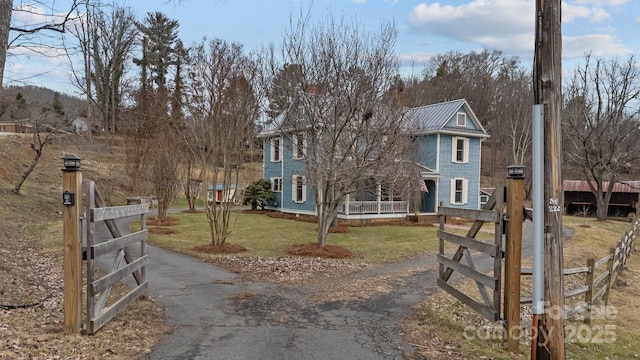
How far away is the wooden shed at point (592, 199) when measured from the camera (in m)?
34.8

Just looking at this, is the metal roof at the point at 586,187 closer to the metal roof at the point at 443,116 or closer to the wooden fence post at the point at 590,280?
the metal roof at the point at 443,116

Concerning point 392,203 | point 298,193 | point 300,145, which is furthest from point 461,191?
point 300,145

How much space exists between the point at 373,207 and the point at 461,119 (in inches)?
311

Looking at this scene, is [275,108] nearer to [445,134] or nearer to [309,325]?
[309,325]

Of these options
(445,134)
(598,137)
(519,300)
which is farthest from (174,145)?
(598,137)

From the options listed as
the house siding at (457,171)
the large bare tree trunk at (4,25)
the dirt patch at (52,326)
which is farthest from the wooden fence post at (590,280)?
the house siding at (457,171)

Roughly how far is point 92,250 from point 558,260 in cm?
494

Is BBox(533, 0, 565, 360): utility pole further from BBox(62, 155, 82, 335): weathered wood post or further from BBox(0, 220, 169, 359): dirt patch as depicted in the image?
BBox(62, 155, 82, 335): weathered wood post

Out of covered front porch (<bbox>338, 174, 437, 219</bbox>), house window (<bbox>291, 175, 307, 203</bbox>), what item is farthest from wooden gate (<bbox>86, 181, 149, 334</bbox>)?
house window (<bbox>291, 175, 307, 203</bbox>)

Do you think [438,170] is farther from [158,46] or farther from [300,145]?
[158,46]

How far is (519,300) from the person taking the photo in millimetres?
4977

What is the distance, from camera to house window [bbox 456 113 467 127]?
978 inches

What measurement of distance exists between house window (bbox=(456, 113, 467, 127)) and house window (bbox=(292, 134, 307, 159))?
1485 cm

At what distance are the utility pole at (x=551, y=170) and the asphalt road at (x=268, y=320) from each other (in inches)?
58.2
